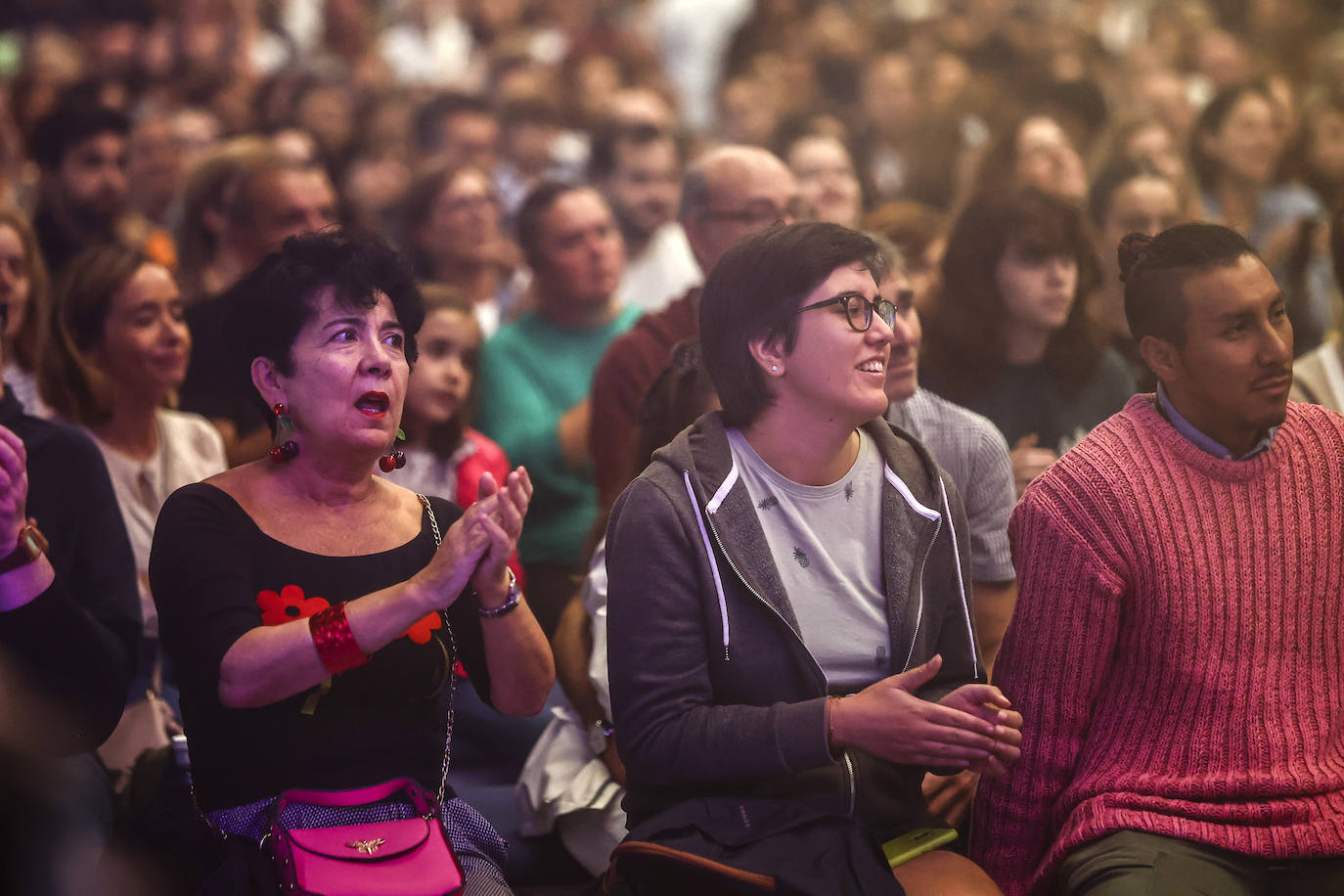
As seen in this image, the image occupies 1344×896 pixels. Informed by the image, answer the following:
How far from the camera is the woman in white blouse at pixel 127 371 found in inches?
134

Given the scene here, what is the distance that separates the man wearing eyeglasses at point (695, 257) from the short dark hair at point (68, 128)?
2.83 m

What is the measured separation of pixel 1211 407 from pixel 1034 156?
3.22 metres

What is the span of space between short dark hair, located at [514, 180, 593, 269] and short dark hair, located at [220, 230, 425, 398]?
247cm

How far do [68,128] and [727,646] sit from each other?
448cm

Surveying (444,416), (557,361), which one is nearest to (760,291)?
(444,416)

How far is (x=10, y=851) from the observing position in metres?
2.39

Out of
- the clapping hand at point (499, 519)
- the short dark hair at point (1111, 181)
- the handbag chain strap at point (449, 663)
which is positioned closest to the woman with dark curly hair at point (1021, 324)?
the short dark hair at point (1111, 181)

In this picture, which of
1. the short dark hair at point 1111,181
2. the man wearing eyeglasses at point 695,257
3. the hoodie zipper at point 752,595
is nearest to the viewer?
the hoodie zipper at point 752,595

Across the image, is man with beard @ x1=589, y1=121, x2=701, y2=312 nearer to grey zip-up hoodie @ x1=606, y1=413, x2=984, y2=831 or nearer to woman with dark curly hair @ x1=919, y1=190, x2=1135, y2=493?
woman with dark curly hair @ x1=919, y1=190, x2=1135, y2=493

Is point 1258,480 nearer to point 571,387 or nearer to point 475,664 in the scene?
A: point 475,664

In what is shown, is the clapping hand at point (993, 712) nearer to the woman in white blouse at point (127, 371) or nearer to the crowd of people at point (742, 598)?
the crowd of people at point (742, 598)

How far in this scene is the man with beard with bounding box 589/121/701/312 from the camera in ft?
18.8

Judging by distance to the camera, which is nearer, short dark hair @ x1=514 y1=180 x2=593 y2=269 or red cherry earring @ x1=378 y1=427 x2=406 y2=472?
red cherry earring @ x1=378 y1=427 x2=406 y2=472

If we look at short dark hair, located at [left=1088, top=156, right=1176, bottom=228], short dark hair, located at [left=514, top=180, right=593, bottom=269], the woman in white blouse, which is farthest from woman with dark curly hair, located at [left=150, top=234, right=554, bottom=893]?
short dark hair, located at [left=1088, top=156, right=1176, bottom=228]
